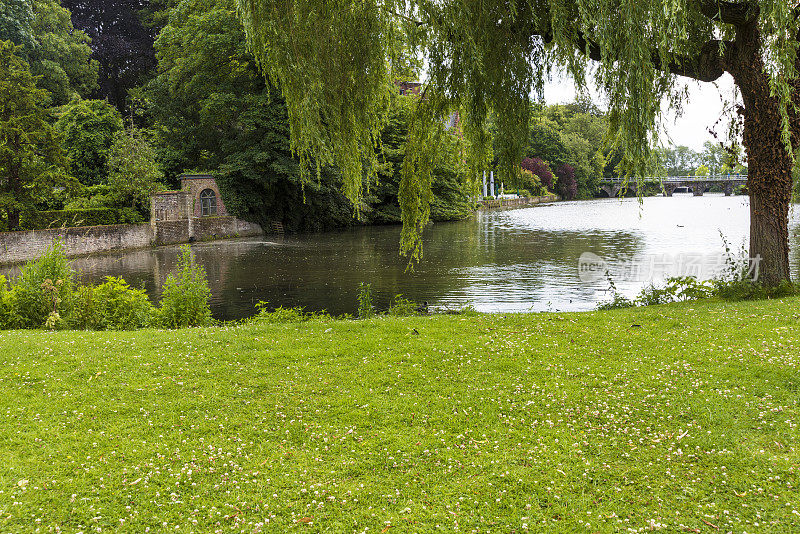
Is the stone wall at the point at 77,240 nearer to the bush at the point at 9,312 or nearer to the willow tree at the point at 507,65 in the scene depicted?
the bush at the point at 9,312

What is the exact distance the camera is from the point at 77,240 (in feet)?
97.0

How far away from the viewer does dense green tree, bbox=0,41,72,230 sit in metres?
26.1

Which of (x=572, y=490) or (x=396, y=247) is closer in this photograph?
(x=572, y=490)

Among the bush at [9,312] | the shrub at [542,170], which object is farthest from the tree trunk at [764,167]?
the shrub at [542,170]

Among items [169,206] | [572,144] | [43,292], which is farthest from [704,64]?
[572,144]

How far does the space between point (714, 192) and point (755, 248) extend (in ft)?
474

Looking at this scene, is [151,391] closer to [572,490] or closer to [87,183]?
[572,490]

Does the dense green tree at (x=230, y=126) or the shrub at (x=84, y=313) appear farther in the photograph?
the dense green tree at (x=230, y=126)

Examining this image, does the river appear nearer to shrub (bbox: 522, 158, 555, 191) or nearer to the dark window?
the dark window

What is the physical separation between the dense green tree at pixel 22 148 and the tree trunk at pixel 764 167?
93.0 feet

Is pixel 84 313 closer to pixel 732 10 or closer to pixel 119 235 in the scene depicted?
pixel 732 10

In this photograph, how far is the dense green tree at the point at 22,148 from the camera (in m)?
26.1

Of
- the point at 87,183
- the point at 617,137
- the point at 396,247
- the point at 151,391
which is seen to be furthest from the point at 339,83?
the point at 87,183

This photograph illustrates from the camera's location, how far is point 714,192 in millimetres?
137000
